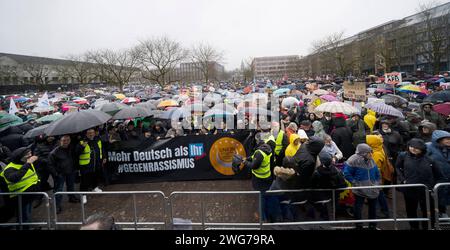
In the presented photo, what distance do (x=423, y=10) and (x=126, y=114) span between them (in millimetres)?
49712

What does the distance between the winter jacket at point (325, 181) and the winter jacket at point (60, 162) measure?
5.28m

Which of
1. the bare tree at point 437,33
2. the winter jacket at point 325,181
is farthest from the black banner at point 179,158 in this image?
the bare tree at point 437,33

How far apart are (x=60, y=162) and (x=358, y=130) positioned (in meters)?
7.42

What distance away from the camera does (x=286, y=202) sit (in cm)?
397

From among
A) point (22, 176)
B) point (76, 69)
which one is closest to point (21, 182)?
point (22, 176)

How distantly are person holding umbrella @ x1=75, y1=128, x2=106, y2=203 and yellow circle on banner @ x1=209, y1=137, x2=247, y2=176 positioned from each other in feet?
9.39

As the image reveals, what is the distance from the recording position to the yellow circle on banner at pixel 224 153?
21.0 feet

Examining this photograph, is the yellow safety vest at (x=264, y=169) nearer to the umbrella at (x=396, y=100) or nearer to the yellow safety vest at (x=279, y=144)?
the yellow safety vest at (x=279, y=144)

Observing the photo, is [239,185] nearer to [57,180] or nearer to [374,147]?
[374,147]

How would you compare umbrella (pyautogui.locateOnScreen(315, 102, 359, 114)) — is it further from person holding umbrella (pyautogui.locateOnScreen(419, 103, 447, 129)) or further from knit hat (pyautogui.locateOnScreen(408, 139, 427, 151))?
knit hat (pyautogui.locateOnScreen(408, 139, 427, 151))

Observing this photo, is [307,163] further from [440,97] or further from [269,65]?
[269,65]

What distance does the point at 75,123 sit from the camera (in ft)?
17.5

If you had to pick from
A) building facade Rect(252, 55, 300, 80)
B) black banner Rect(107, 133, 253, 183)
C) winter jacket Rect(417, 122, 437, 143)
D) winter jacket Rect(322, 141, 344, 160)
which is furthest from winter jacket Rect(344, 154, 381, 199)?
building facade Rect(252, 55, 300, 80)

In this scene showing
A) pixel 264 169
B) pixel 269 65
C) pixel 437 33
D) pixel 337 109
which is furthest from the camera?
pixel 269 65
